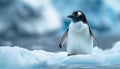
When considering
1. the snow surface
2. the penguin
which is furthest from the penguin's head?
the snow surface

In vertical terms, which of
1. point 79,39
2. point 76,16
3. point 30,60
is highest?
point 76,16

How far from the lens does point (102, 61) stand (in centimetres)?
622

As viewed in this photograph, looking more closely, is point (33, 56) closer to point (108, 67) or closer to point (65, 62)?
point (65, 62)

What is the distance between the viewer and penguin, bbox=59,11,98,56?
6902mm

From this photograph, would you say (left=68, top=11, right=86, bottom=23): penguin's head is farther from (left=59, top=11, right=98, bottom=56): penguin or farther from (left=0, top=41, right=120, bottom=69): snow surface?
(left=0, top=41, right=120, bottom=69): snow surface

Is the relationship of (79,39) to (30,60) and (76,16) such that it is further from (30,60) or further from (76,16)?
(30,60)

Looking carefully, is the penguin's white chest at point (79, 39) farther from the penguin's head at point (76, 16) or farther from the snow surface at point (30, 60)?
the snow surface at point (30, 60)

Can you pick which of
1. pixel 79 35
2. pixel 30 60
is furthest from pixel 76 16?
pixel 30 60

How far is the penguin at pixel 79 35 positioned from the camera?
22.6 ft

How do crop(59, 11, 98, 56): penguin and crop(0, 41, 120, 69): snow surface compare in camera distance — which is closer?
crop(0, 41, 120, 69): snow surface

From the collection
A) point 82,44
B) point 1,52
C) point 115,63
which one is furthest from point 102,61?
point 1,52

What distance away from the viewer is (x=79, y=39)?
6.98m

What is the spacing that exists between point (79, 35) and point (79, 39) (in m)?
0.06

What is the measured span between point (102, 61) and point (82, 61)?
260mm
